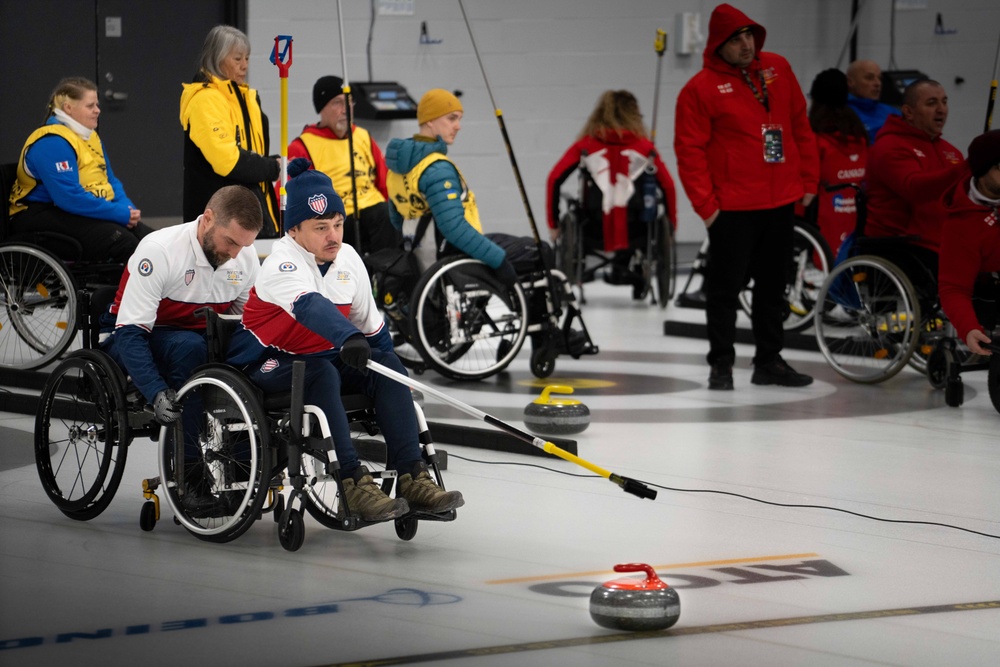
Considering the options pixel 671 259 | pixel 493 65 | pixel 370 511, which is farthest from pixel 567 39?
pixel 370 511

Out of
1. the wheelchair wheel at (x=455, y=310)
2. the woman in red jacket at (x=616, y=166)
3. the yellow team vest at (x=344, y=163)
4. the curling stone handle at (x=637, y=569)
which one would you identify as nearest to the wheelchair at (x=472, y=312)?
the wheelchair wheel at (x=455, y=310)

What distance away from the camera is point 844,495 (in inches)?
164

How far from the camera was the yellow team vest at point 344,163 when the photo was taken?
6.20 m

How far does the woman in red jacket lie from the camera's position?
27.0 ft

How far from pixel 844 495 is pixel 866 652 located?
1.41m

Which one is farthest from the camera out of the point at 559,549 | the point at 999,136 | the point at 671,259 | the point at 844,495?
the point at 671,259

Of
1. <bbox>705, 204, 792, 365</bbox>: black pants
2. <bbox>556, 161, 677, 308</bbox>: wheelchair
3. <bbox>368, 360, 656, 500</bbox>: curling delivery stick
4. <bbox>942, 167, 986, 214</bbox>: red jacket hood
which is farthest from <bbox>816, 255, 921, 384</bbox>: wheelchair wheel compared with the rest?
<bbox>368, 360, 656, 500</bbox>: curling delivery stick

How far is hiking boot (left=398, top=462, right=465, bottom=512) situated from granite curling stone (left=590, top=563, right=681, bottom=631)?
0.66 m

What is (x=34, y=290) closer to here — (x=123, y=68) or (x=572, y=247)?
(x=123, y=68)

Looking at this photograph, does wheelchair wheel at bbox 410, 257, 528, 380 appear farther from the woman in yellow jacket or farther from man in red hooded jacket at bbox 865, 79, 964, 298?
man in red hooded jacket at bbox 865, 79, 964, 298

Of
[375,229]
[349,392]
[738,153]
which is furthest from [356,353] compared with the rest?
[375,229]

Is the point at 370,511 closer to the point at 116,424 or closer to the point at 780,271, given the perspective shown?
the point at 116,424

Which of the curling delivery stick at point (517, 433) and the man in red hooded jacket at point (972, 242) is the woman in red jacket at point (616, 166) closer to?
the man in red hooded jacket at point (972, 242)

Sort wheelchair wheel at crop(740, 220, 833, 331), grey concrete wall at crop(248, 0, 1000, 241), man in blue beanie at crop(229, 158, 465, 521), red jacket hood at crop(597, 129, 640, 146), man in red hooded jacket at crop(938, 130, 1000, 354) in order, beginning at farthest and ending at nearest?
grey concrete wall at crop(248, 0, 1000, 241)
red jacket hood at crop(597, 129, 640, 146)
wheelchair wheel at crop(740, 220, 833, 331)
man in red hooded jacket at crop(938, 130, 1000, 354)
man in blue beanie at crop(229, 158, 465, 521)
